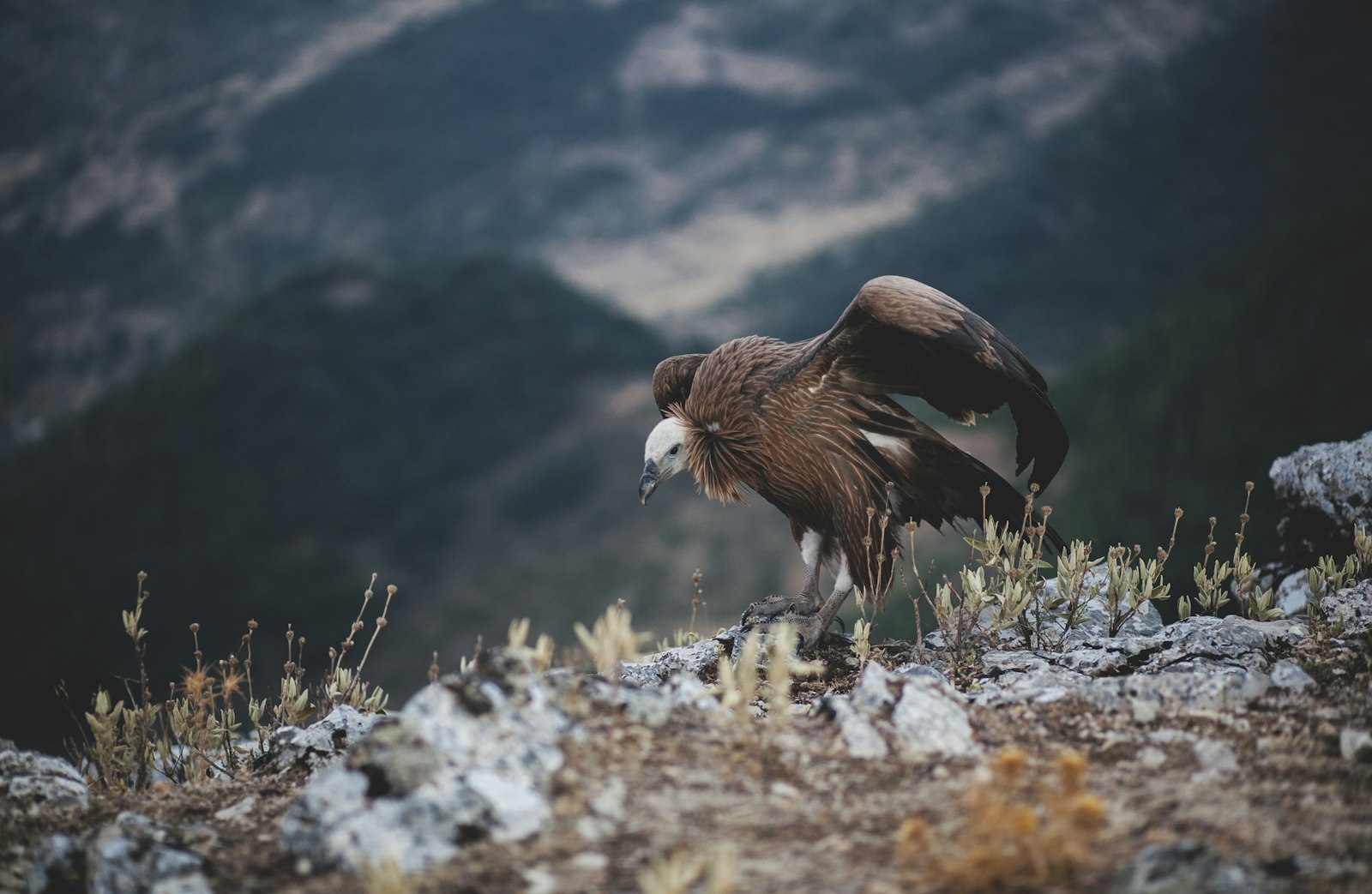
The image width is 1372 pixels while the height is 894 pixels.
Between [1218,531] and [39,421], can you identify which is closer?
[1218,531]

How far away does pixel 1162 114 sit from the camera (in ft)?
225

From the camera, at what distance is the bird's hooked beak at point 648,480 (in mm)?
5301

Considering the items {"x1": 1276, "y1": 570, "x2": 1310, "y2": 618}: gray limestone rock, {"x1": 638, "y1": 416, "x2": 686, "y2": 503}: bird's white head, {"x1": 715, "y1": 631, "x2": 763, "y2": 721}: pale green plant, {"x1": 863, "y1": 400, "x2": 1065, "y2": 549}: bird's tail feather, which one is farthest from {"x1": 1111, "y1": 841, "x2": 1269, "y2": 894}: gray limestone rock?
{"x1": 638, "y1": 416, "x2": 686, "y2": 503}: bird's white head

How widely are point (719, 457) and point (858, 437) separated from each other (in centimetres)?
77

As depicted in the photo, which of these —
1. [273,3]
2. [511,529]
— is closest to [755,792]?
[511,529]

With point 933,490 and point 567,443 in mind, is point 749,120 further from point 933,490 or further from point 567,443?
point 933,490

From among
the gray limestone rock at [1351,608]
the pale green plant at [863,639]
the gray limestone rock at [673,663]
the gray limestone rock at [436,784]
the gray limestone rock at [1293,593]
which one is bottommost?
the gray limestone rock at [1293,593]

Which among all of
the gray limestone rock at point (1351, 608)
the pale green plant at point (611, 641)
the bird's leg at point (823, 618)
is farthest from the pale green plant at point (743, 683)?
the gray limestone rock at point (1351, 608)

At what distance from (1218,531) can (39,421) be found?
6592cm

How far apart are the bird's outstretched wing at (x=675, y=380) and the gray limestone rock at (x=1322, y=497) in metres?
3.31

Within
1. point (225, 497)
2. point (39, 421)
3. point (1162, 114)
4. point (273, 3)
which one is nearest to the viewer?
point (225, 497)

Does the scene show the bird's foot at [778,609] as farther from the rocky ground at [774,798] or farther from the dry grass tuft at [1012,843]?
the dry grass tuft at [1012,843]

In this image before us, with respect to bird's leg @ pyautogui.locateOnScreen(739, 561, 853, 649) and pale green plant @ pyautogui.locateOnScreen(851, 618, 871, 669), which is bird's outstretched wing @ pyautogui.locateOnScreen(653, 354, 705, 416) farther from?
pale green plant @ pyautogui.locateOnScreen(851, 618, 871, 669)

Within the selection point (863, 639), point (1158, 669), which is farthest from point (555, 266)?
point (1158, 669)
